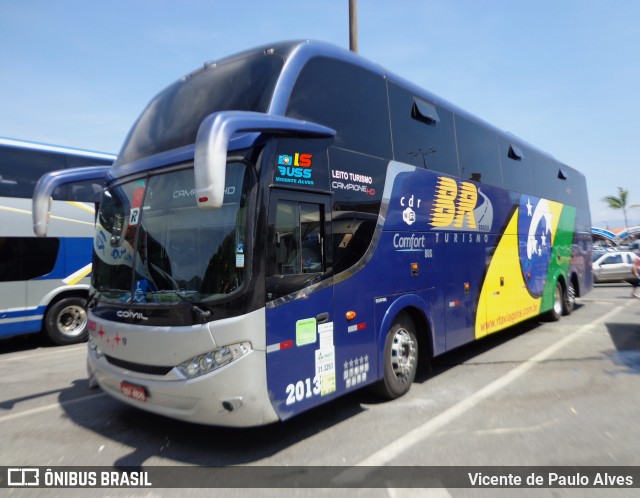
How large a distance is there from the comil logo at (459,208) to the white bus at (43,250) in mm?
6678

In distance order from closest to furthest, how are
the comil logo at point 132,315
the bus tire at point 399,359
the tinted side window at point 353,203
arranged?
the comil logo at point 132,315 < the tinted side window at point 353,203 < the bus tire at point 399,359

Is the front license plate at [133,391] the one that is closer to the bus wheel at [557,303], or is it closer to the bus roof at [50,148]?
the bus roof at [50,148]

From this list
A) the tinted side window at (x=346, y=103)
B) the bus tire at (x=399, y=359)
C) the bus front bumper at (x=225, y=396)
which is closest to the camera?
the bus front bumper at (x=225, y=396)

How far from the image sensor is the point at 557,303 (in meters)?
11.2

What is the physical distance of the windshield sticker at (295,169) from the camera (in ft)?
13.1

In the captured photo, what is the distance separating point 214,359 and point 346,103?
3.06 metres

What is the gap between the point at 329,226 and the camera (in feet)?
14.8

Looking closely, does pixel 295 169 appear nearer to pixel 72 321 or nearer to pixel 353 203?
pixel 353 203

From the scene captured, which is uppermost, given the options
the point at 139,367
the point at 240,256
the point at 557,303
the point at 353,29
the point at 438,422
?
the point at 353,29

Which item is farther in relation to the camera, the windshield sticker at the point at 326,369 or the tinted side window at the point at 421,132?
the tinted side window at the point at 421,132

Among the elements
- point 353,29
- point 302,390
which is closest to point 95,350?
point 302,390

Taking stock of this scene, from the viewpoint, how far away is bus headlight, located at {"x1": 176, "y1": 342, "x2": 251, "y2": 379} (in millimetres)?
3652

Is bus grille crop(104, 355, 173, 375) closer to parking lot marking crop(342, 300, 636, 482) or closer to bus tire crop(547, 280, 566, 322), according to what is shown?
parking lot marking crop(342, 300, 636, 482)

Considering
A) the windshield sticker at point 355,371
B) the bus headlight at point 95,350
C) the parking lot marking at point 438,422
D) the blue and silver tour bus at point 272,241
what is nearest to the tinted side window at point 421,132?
the blue and silver tour bus at point 272,241
